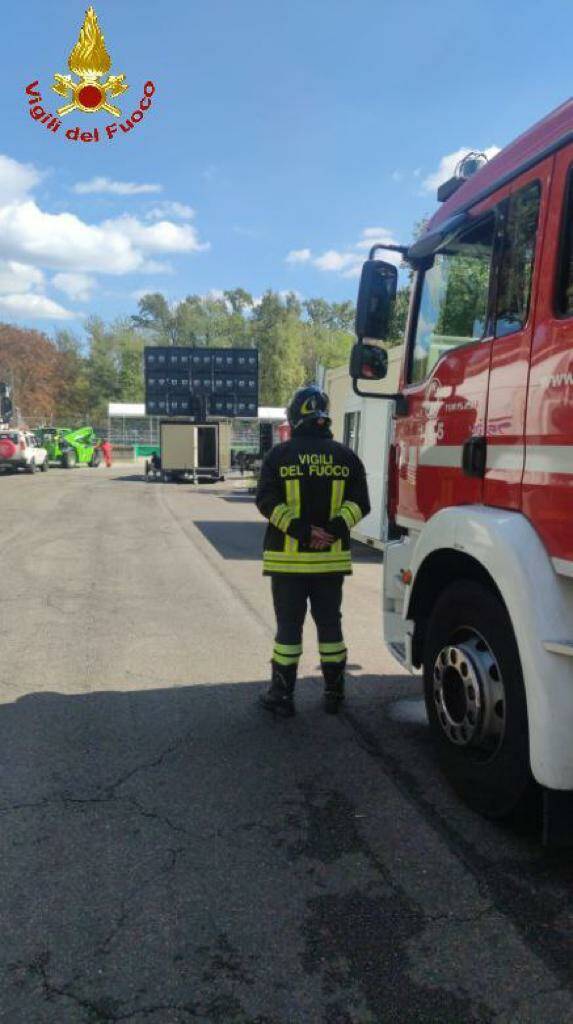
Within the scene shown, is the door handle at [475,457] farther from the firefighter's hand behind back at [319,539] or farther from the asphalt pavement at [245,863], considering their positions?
the asphalt pavement at [245,863]

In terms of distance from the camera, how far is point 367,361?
376 centimetres

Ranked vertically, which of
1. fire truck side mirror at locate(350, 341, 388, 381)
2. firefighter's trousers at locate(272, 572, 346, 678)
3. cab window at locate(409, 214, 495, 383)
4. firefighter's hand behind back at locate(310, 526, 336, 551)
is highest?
cab window at locate(409, 214, 495, 383)

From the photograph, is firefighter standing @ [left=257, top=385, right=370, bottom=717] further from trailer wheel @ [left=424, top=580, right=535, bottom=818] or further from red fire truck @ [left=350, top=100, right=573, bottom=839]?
trailer wheel @ [left=424, top=580, right=535, bottom=818]

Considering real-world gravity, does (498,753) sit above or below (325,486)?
below

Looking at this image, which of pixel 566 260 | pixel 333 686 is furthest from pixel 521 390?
pixel 333 686

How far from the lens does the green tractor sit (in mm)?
35406

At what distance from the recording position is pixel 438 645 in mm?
3277

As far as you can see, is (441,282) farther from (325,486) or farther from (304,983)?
(304,983)

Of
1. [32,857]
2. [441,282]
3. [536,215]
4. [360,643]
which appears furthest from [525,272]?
[360,643]

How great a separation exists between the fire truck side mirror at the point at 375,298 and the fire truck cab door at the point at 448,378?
175 mm

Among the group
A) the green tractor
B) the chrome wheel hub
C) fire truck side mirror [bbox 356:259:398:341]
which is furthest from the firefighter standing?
the green tractor

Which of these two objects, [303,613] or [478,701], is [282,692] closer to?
[303,613]

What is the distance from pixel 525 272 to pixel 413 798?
2.27m

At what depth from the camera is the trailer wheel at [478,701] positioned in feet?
8.88
